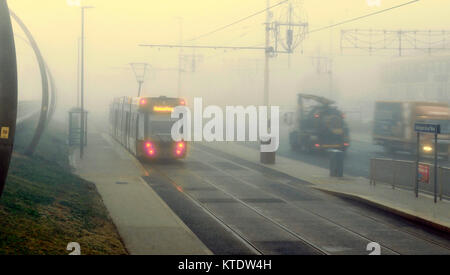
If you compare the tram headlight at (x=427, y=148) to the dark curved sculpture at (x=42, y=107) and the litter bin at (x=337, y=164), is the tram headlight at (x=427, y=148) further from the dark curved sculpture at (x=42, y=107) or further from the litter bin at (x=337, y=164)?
the dark curved sculpture at (x=42, y=107)

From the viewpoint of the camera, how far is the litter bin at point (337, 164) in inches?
928

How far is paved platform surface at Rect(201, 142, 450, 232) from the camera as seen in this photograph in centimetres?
1514

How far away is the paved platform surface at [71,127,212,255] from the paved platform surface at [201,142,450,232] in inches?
237

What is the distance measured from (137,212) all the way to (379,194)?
8.13 m

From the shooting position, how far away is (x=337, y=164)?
77.6 ft

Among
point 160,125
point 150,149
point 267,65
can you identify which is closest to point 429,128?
point 160,125

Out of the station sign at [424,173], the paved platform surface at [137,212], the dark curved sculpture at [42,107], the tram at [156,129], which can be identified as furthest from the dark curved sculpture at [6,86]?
the tram at [156,129]

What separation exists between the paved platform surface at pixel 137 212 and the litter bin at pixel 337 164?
25.3ft

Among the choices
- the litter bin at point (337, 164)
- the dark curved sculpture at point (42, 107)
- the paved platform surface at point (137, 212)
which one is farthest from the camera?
the dark curved sculpture at point (42, 107)

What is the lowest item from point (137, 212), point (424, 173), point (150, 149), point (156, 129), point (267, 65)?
point (137, 212)

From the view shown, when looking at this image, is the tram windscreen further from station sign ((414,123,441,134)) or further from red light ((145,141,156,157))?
station sign ((414,123,441,134))

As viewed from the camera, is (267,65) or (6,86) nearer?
(6,86)

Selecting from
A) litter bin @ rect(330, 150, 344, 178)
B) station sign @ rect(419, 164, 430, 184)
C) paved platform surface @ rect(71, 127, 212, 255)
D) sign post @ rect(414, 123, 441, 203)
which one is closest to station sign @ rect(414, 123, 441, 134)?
sign post @ rect(414, 123, 441, 203)

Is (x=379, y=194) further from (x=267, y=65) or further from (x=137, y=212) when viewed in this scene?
(x=267, y=65)
